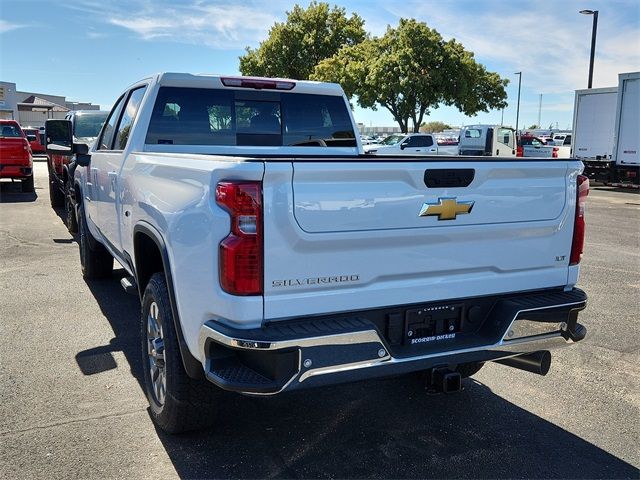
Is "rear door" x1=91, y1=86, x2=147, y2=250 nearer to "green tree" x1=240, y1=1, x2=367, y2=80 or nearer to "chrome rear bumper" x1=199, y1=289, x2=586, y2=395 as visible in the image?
"chrome rear bumper" x1=199, y1=289, x2=586, y2=395

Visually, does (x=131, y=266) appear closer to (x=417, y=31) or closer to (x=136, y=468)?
(x=136, y=468)

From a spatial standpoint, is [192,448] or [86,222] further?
[86,222]

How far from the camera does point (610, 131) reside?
68.0ft

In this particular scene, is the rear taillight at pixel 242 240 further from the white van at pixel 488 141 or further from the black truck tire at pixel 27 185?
the white van at pixel 488 141

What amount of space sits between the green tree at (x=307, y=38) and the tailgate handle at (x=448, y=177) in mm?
42751

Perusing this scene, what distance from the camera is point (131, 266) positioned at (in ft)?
13.7

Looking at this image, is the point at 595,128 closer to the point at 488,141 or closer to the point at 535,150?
the point at 488,141

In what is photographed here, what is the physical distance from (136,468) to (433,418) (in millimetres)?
1783

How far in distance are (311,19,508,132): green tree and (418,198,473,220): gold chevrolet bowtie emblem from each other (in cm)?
3287

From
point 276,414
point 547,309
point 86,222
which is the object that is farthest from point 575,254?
point 86,222

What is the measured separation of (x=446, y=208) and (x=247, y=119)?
7.83ft

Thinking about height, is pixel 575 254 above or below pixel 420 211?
below

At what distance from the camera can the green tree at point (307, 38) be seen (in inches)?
1743

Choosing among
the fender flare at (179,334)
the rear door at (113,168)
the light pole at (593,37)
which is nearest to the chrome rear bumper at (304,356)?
the fender flare at (179,334)
